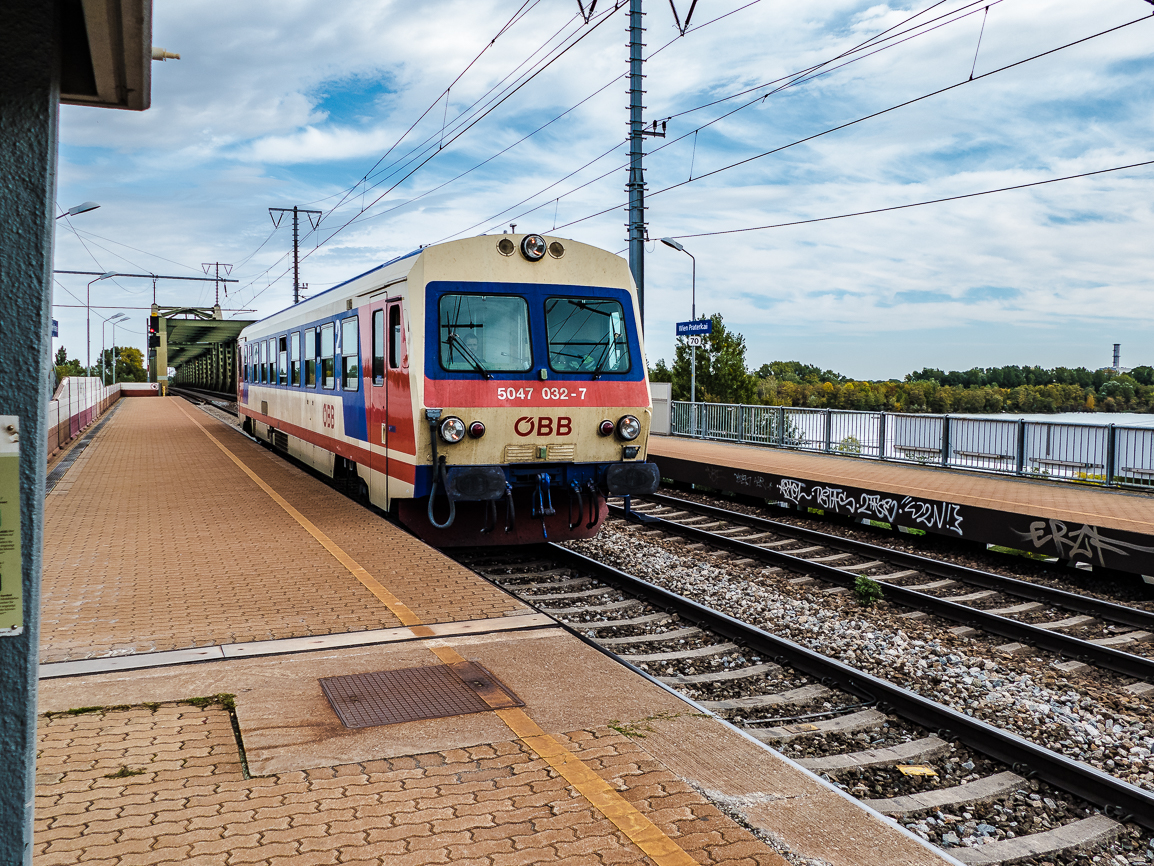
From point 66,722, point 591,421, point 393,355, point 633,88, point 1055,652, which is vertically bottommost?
point 1055,652

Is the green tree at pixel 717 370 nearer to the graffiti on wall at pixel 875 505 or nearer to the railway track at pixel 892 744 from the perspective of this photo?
the graffiti on wall at pixel 875 505

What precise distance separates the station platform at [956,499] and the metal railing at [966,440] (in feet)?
0.96

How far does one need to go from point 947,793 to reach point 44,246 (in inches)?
190

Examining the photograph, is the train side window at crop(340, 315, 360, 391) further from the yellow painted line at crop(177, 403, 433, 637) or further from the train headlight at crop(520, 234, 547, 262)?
the train headlight at crop(520, 234, 547, 262)

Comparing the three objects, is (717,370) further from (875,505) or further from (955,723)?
(955,723)

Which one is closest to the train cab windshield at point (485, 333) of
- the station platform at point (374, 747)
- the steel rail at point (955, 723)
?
the station platform at point (374, 747)

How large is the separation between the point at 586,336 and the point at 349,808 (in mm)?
6720

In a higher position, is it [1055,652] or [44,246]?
[44,246]

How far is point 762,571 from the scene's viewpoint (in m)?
10.0

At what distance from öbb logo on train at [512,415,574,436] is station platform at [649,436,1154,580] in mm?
5675

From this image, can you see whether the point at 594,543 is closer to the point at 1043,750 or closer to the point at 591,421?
the point at 591,421

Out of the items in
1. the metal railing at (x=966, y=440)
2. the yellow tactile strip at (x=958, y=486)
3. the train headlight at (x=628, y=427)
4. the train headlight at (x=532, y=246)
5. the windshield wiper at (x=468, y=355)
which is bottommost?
the yellow tactile strip at (x=958, y=486)

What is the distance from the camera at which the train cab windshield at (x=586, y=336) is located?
31.3 feet

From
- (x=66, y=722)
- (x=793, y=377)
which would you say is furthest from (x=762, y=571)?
(x=793, y=377)
